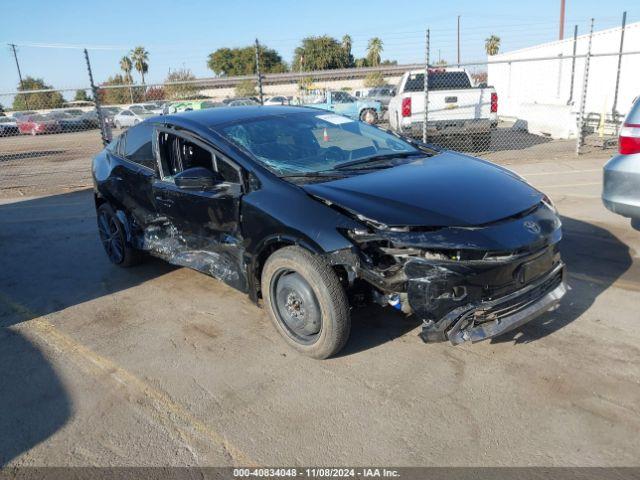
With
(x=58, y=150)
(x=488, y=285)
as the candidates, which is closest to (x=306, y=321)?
(x=488, y=285)

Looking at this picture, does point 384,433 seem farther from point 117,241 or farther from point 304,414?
point 117,241

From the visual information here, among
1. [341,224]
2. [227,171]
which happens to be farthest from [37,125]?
[341,224]

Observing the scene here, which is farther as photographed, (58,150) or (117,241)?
(58,150)

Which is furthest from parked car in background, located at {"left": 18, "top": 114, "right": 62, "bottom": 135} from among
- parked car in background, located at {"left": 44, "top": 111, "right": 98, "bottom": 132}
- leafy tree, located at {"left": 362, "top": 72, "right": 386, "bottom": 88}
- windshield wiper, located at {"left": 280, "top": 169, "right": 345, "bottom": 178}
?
windshield wiper, located at {"left": 280, "top": 169, "right": 345, "bottom": 178}

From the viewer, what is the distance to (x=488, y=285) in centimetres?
297

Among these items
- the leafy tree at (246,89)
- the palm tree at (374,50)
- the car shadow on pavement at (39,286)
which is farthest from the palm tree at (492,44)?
the car shadow on pavement at (39,286)

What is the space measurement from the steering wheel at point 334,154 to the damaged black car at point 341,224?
0.02 meters

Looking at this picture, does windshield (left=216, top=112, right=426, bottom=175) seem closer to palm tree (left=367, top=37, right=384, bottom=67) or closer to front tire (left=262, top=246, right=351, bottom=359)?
front tire (left=262, top=246, right=351, bottom=359)

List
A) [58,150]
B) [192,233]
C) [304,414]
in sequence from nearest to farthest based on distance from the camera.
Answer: [304,414]
[192,233]
[58,150]

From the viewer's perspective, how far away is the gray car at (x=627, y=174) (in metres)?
4.53

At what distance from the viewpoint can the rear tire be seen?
534cm

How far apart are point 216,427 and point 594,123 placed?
16.5 meters

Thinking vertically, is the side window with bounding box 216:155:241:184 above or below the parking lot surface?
above

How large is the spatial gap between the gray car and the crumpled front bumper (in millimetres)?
1989
